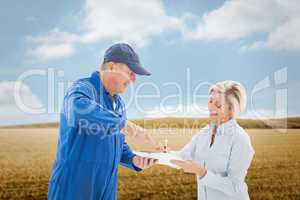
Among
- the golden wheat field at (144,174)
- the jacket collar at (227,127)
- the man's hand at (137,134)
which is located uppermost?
the jacket collar at (227,127)

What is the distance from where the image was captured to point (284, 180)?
3.67 m

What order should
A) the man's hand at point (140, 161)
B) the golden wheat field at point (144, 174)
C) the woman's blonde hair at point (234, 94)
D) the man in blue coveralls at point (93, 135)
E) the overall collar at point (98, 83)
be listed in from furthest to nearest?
the golden wheat field at point (144, 174)
the man's hand at point (140, 161)
the woman's blonde hair at point (234, 94)
the overall collar at point (98, 83)
the man in blue coveralls at point (93, 135)

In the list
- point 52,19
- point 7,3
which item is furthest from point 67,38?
point 7,3

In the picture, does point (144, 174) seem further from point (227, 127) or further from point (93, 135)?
point (93, 135)

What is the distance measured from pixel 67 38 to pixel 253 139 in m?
2.02

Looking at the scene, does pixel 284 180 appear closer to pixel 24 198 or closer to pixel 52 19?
pixel 24 198

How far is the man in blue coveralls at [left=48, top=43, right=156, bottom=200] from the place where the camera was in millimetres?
1583

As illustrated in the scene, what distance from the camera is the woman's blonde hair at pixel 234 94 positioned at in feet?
6.29

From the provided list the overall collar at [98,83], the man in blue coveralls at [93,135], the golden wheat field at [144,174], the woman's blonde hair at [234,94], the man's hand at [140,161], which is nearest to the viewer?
the man in blue coveralls at [93,135]

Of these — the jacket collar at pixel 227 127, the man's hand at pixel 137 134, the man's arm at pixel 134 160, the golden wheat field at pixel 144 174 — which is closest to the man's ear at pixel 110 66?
the man's hand at pixel 137 134

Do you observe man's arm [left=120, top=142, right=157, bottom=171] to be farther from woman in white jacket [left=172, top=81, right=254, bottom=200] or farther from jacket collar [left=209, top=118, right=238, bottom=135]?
jacket collar [left=209, top=118, right=238, bottom=135]

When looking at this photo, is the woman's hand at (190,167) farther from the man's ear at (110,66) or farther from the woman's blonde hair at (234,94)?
the man's ear at (110,66)

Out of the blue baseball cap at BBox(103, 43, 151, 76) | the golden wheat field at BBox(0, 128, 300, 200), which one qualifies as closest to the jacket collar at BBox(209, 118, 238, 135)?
the blue baseball cap at BBox(103, 43, 151, 76)

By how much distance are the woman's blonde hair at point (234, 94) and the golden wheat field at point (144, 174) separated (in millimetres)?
1189
